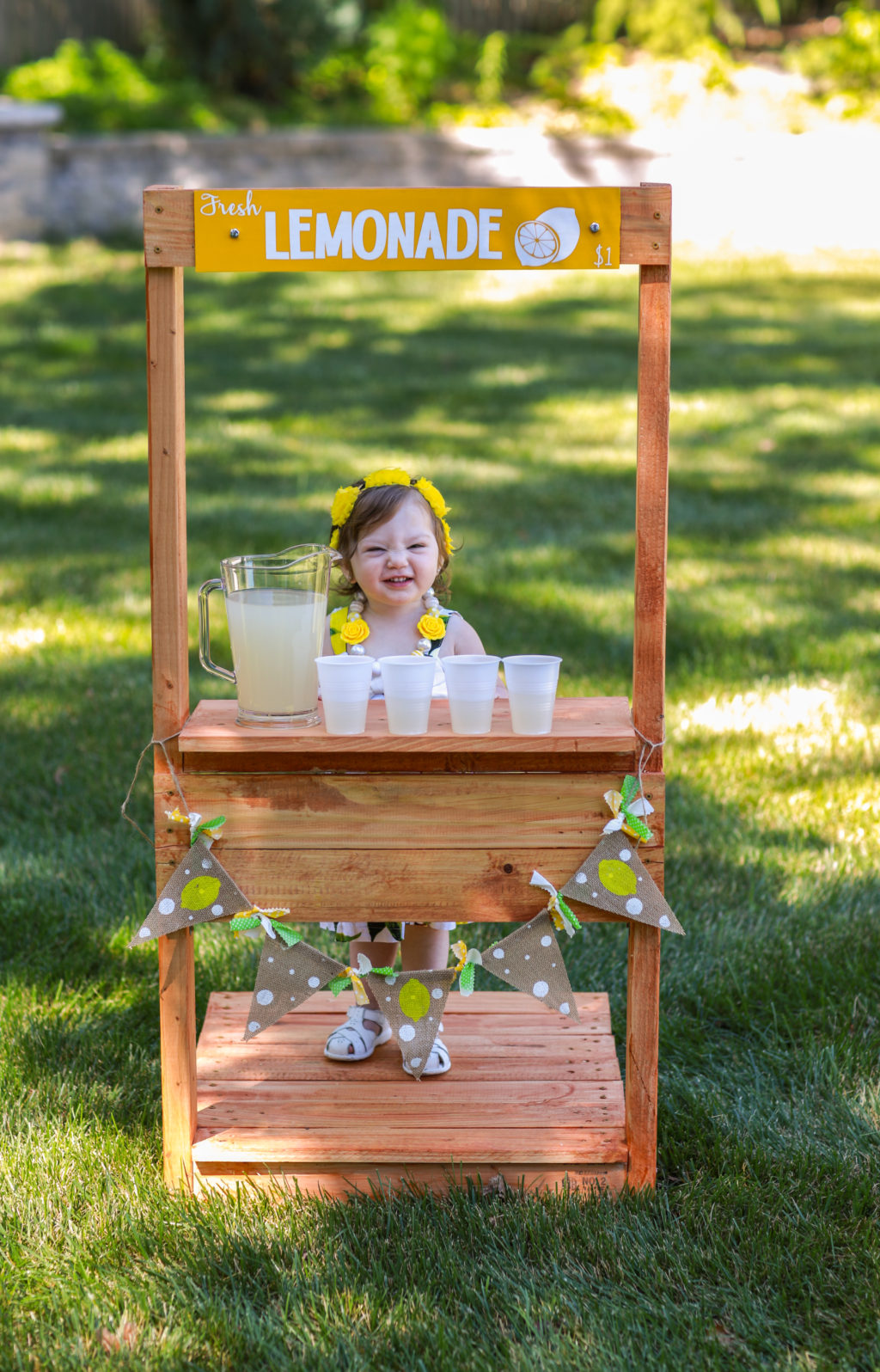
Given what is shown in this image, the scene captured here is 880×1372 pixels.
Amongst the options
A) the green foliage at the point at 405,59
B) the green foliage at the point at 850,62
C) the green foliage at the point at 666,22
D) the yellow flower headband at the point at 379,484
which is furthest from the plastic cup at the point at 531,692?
the green foliage at the point at 666,22

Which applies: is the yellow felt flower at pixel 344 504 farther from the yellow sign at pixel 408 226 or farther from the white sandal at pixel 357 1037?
the white sandal at pixel 357 1037

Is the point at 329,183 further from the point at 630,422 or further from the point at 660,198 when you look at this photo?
the point at 660,198

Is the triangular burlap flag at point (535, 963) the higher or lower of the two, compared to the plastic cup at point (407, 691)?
lower

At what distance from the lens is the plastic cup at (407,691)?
214cm

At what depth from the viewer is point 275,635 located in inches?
86.0

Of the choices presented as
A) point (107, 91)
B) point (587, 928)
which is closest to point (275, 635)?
point (587, 928)

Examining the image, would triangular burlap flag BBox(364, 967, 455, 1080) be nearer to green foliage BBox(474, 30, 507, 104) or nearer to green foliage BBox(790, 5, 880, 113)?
green foliage BBox(790, 5, 880, 113)

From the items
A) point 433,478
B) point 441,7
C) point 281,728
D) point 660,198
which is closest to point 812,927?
point 281,728

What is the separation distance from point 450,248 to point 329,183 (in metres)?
9.74

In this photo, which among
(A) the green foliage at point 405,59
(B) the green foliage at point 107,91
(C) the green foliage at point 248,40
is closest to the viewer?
(B) the green foliage at point 107,91

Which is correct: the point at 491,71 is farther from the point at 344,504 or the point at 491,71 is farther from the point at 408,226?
the point at 408,226

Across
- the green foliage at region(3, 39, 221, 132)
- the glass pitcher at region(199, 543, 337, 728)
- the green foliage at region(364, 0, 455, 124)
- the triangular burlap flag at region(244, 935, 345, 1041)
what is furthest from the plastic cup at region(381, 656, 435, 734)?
the green foliage at region(364, 0, 455, 124)

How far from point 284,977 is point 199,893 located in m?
0.20

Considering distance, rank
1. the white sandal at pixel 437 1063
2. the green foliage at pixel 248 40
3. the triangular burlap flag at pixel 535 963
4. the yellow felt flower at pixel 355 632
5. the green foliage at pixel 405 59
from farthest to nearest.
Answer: the green foliage at pixel 405 59, the green foliage at pixel 248 40, the yellow felt flower at pixel 355 632, the white sandal at pixel 437 1063, the triangular burlap flag at pixel 535 963
